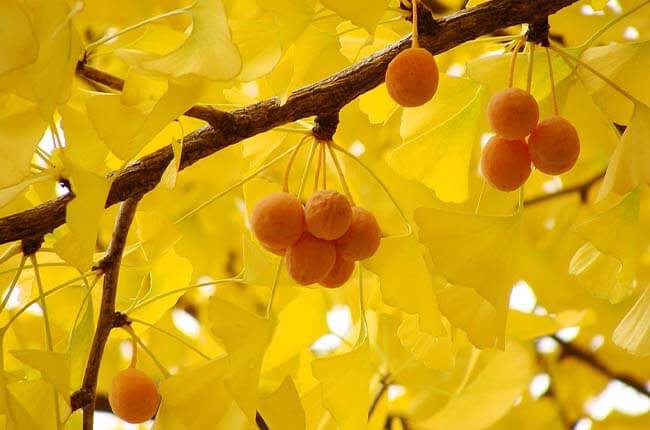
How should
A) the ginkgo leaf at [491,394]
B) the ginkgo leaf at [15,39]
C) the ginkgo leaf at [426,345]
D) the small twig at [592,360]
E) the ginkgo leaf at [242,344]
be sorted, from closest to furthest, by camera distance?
1. the ginkgo leaf at [15,39]
2. the ginkgo leaf at [242,344]
3. the ginkgo leaf at [426,345]
4. the ginkgo leaf at [491,394]
5. the small twig at [592,360]

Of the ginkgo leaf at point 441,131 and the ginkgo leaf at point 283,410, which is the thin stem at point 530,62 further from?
the ginkgo leaf at point 283,410

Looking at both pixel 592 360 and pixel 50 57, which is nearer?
pixel 50 57

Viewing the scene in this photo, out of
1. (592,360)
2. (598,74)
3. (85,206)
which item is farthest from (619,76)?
(592,360)

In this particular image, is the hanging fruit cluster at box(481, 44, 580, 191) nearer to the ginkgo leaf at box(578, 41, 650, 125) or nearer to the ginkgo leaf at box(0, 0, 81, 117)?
the ginkgo leaf at box(578, 41, 650, 125)

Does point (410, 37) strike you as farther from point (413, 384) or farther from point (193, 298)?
point (193, 298)

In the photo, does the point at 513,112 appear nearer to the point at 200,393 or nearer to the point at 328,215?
the point at 328,215

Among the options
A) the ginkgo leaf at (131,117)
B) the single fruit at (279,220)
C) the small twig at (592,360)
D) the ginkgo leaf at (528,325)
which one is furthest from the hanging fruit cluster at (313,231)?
the small twig at (592,360)
